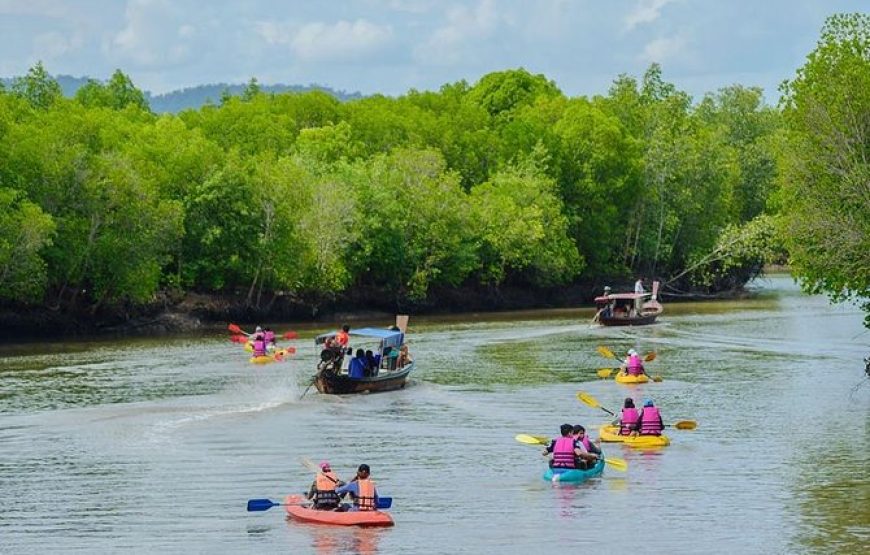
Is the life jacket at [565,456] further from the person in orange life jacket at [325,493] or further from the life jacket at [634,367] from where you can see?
the life jacket at [634,367]

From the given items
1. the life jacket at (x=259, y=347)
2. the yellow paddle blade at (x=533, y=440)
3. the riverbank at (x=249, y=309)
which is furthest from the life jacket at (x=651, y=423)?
the riverbank at (x=249, y=309)

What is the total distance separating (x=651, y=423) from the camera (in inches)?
1642

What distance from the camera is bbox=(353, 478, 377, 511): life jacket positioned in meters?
31.3

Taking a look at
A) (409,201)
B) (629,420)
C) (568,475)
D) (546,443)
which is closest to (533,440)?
(546,443)

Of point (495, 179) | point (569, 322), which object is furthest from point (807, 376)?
point (495, 179)

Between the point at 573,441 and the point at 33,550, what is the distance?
45.2 ft

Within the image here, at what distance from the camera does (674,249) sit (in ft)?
403

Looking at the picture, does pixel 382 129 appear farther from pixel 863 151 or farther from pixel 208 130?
pixel 863 151

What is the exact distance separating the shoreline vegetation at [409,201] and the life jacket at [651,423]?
9.71m

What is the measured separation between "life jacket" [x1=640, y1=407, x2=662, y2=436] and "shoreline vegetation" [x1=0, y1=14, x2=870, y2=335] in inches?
382

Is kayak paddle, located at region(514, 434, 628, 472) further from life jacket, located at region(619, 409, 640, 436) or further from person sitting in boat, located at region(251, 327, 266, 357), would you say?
person sitting in boat, located at region(251, 327, 266, 357)

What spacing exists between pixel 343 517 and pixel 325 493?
0.80 metres

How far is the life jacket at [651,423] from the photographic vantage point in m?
41.7

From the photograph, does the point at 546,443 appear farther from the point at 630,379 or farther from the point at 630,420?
the point at 630,379
